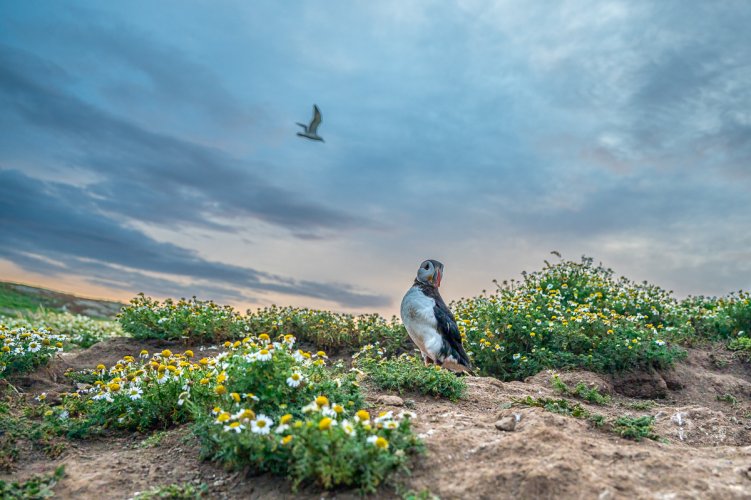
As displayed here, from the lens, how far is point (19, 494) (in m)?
4.24

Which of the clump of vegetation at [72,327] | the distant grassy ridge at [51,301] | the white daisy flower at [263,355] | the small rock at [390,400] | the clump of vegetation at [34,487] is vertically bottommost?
the clump of vegetation at [34,487]

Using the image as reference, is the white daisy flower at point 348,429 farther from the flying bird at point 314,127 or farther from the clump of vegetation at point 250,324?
the flying bird at point 314,127

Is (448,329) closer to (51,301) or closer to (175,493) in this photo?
(175,493)

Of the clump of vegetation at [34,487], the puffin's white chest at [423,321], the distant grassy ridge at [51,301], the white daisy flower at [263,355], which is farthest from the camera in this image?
the distant grassy ridge at [51,301]

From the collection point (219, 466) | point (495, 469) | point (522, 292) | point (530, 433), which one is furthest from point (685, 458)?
point (522, 292)

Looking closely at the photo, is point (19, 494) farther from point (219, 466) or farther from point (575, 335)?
point (575, 335)

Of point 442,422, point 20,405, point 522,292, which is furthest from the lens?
point 522,292

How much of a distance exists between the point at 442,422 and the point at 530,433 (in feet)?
2.29

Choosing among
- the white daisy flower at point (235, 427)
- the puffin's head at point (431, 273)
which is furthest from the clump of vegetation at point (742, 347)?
the white daisy flower at point (235, 427)

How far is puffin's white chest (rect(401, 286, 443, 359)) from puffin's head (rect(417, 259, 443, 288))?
0.31m

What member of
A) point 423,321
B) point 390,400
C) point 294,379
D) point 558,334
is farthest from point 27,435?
point 558,334

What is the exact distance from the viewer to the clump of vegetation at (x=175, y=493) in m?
4.01

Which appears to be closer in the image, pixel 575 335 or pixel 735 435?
pixel 735 435

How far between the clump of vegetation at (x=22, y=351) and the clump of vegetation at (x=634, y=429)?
20.5ft
